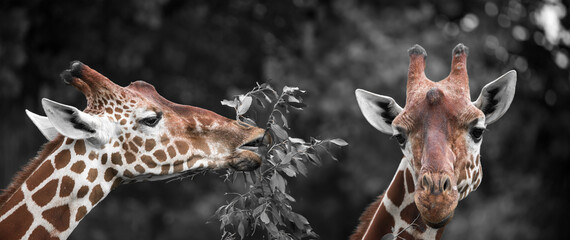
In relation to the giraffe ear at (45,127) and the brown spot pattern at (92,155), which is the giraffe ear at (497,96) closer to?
the brown spot pattern at (92,155)

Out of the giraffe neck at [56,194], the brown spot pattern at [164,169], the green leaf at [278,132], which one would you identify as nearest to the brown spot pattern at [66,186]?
the giraffe neck at [56,194]

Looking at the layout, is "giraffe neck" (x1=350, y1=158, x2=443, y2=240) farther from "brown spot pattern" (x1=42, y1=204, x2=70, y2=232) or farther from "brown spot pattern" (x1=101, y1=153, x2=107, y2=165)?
"brown spot pattern" (x1=42, y1=204, x2=70, y2=232)

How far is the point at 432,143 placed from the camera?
154 inches

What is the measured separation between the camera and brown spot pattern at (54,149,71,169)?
13.1ft

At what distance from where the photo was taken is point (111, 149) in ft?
13.5

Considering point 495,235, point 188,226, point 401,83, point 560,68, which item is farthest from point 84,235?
point 560,68

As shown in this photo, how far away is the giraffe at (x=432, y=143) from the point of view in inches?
148

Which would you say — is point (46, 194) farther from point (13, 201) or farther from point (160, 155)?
point (160, 155)

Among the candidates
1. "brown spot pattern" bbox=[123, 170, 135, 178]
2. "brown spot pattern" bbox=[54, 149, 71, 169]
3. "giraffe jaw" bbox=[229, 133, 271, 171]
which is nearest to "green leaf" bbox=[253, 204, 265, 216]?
"giraffe jaw" bbox=[229, 133, 271, 171]

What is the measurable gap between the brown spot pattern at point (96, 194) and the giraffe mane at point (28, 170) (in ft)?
1.20

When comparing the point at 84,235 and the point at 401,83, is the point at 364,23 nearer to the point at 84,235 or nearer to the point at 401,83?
the point at 401,83

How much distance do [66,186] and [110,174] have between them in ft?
0.88

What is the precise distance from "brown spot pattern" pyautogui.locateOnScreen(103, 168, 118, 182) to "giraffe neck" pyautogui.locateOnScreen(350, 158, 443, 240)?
5.41ft

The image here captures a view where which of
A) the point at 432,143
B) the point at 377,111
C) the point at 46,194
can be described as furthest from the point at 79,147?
the point at 432,143
